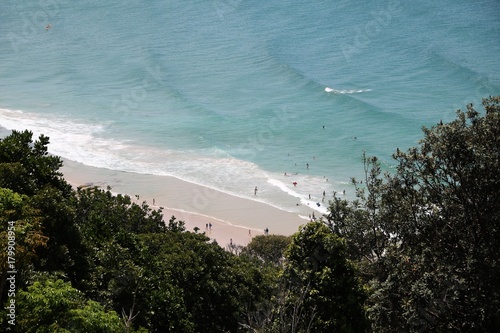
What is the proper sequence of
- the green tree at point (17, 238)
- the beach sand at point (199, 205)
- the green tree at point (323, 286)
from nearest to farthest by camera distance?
1. the green tree at point (17, 238)
2. the green tree at point (323, 286)
3. the beach sand at point (199, 205)

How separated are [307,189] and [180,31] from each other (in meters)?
56.2

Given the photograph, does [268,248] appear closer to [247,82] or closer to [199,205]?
[199,205]

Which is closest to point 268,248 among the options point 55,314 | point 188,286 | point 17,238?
point 188,286

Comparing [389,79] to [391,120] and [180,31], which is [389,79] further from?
[180,31]

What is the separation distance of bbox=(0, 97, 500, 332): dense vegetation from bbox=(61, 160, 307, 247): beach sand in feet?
67.9

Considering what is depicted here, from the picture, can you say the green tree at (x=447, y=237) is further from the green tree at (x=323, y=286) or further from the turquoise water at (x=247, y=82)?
the turquoise water at (x=247, y=82)

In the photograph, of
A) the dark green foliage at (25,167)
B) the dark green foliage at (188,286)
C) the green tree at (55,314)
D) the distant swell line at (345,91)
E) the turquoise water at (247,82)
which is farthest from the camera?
the distant swell line at (345,91)

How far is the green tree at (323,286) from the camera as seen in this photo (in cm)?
1758

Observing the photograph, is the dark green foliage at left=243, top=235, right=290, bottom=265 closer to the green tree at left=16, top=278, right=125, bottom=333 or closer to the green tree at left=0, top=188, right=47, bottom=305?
the green tree at left=0, top=188, right=47, bottom=305

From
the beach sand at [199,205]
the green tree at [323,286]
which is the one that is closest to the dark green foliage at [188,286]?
the green tree at [323,286]

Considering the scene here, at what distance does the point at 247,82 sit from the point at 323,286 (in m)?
62.4

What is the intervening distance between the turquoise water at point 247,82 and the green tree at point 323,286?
1199 inches

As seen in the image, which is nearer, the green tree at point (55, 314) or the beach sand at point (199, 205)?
the green tree at point (55, 314)

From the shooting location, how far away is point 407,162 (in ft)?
53.8
